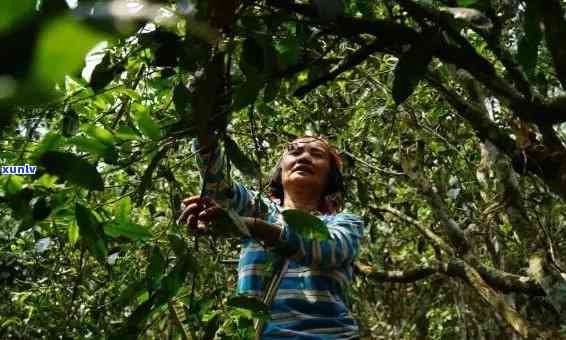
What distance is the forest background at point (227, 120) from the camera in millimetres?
642

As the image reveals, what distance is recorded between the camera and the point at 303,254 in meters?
1.40

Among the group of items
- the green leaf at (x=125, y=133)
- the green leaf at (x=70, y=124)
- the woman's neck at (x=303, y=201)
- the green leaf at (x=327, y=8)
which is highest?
the green leaf at (x=70, y=124)

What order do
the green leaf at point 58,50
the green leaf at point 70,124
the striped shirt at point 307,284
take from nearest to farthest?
the green leaf at point 58,50, the green leaf at point 70,124, the striped shirt at point 307,284

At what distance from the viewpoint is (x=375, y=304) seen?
4668 millimetres

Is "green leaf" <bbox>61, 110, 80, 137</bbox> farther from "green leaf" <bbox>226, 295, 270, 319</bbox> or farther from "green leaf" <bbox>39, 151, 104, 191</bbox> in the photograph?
"green leaf" <bbox>39, 151, 104, 191</bbox>

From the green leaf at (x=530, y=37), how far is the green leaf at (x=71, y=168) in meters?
0.56

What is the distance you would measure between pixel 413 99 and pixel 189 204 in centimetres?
178

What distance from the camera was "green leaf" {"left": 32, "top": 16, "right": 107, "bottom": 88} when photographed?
217 mm

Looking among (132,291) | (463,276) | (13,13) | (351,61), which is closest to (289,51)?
(351,61)

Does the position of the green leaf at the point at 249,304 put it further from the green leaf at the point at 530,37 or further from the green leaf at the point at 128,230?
the green leaf at the point at 530,37

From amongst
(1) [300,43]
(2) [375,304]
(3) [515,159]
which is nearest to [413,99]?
(3) [515,159]

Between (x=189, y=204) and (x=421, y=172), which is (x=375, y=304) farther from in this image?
(x=189, y=204)

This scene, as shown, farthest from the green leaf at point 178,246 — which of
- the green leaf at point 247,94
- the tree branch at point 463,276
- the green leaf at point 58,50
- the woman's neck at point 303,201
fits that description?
the tree branch at point 463,276

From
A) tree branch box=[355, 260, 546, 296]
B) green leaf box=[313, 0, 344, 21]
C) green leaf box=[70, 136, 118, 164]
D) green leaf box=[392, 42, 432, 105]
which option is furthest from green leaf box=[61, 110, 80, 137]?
tree branch box=[355, 260, 546, 296]
